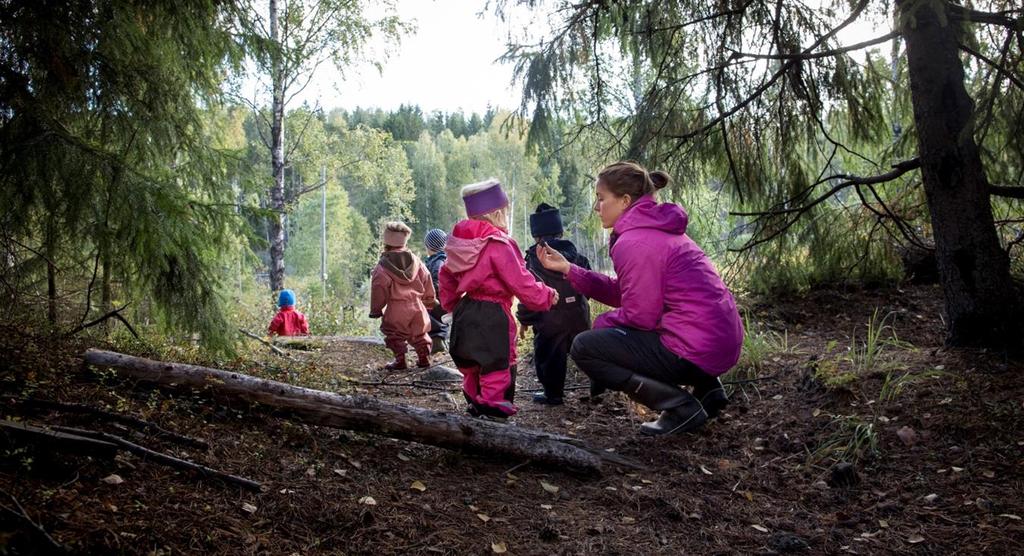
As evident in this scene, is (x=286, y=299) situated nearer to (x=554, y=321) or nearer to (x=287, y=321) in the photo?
(x=287, y=321)

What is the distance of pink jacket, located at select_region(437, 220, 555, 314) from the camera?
432 centimetres

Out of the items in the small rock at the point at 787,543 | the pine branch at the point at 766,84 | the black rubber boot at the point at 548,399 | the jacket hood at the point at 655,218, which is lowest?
the small rock at the point at 787,543

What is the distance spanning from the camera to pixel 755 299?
7516mm

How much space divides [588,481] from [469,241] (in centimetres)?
175

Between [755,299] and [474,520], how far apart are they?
219 inches

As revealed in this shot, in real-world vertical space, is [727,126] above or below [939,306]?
above

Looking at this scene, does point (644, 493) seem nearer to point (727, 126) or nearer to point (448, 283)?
point (448, 283)

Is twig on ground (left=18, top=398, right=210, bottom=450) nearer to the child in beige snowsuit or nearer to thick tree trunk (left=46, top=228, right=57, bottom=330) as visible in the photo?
thick tree trunk (left=46, top=228, right=57, bottom=330)

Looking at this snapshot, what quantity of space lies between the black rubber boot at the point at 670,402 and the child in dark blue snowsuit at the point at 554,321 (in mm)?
1368

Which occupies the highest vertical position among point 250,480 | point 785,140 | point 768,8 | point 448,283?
point 768,8

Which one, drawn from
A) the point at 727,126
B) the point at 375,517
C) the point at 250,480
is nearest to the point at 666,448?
the point at 375,517

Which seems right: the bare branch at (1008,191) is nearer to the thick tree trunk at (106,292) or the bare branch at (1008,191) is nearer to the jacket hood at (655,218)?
the jacket hood at (655,218)

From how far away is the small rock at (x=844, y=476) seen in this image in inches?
134

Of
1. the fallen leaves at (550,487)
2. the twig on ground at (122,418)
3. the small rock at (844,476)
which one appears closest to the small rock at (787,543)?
the small rock at (844,476)
